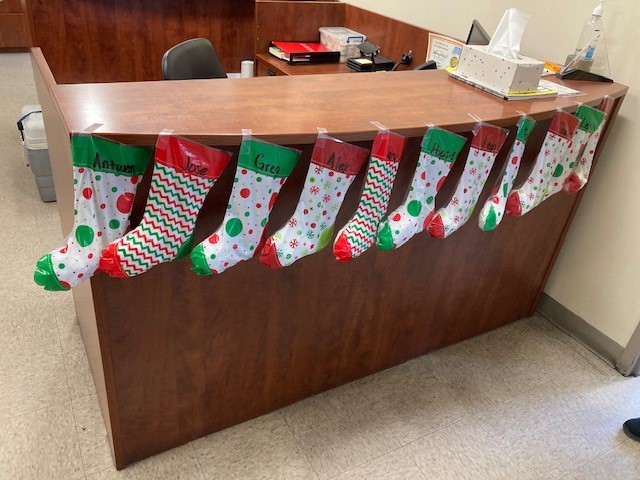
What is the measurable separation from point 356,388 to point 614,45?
1441 millimetres

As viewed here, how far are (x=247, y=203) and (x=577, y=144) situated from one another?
107cm

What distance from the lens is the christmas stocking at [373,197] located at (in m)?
1.12

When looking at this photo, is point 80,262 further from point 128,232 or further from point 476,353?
point 476,353

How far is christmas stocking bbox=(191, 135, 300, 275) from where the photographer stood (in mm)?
1011

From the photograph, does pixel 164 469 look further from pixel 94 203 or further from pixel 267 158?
pixel 267 158

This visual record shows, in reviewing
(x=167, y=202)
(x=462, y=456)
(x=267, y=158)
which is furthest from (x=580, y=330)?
(x=167, y=202)

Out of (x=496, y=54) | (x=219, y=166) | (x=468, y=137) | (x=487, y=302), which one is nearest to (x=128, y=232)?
(x=219, y=166)

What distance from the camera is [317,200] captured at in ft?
3.69

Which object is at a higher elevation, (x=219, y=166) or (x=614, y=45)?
(x=614, y=45)

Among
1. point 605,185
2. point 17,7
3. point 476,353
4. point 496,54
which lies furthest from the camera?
point 17,7

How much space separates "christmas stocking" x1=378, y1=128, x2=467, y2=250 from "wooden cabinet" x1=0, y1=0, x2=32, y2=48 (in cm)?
500

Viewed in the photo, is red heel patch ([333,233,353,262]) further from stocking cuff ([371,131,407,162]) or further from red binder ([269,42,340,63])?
red binder ([269,42,340,63])

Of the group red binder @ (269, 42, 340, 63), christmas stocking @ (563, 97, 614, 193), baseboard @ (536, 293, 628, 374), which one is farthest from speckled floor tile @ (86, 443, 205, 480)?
red binder @ (269, 42, 340, 63)

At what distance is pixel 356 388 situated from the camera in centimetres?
175
